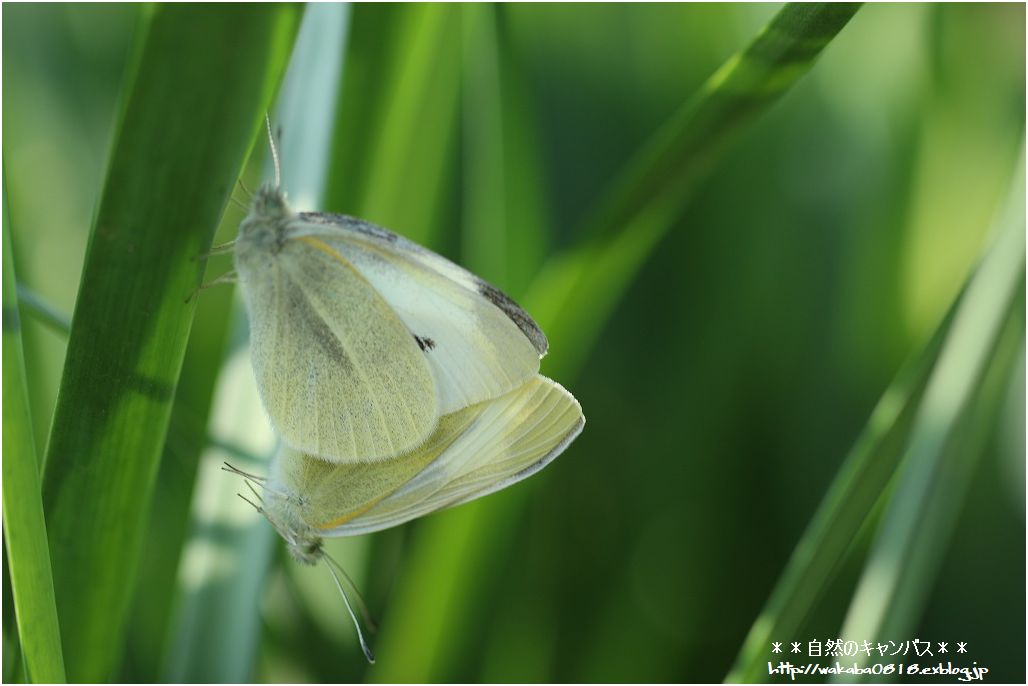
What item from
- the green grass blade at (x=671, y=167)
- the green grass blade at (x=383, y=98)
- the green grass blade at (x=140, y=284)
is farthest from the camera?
the green grass blade at (x=383, y=98)

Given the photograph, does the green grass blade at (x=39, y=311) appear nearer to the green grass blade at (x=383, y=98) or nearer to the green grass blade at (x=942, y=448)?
the green grass blade at (x=383, y=98)

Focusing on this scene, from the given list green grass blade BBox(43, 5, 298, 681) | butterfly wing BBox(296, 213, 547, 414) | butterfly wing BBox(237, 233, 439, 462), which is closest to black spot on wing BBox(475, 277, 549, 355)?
butterfly wing BBox(296, 213, 547, 414)

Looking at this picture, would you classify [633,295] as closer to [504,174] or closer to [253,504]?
[504,174]

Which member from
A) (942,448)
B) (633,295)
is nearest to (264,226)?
(942,448)

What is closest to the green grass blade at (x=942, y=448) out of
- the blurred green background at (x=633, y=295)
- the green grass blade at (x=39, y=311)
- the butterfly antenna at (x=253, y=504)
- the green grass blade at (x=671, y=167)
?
the green grass blade at (x=671, y=167)

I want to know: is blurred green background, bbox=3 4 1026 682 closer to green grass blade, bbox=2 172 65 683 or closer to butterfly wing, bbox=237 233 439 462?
butterfly wing, bbox=237 233 439 462

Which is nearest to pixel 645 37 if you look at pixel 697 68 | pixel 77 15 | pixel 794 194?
pixel 697 68

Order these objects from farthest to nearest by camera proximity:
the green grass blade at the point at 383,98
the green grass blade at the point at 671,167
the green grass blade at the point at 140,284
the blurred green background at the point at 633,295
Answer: the blurred green background at the point at 633,295, the green grass blade at the point at 383,98, the green grass blade at the point at 671,167, the green grass blade at the point at 140,284
